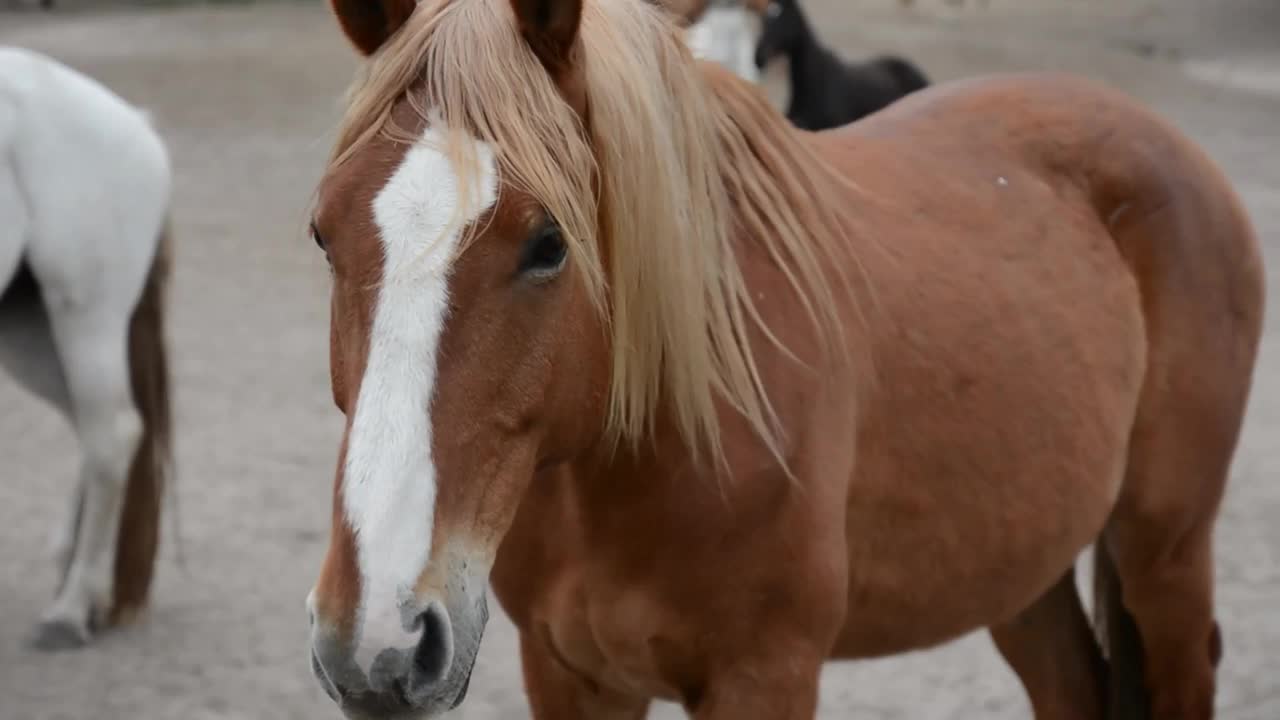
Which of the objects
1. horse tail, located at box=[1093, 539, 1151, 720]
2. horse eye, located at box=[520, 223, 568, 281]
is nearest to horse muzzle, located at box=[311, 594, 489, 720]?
horse eye, located at box=[520, 223, 568, 281]

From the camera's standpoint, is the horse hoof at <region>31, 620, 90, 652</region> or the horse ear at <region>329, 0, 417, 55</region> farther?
the horse hoof at <region>31, 620, 90, 652</region>

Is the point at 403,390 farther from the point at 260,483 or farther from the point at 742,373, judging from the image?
the point at 260,483

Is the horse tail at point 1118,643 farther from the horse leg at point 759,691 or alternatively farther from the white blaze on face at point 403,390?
the white blaze on face at point 403,390

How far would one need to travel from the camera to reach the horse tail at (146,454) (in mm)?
3701

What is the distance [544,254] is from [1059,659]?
5.09ft

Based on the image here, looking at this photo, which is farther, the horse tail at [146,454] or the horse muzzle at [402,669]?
the horse tail at [146,454]

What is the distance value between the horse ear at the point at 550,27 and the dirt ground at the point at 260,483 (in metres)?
0.39

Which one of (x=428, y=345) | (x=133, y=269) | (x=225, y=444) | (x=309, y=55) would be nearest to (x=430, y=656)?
(x=428, y=345)

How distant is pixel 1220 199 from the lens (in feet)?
7.89

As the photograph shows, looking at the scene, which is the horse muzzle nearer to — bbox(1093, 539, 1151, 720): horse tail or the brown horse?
the brown horse

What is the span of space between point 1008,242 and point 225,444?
3460mm

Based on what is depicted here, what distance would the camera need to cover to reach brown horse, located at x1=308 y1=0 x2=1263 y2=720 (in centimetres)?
135

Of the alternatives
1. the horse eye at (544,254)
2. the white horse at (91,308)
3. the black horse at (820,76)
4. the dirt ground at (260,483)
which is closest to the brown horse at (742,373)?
the horse eye at (544,254)

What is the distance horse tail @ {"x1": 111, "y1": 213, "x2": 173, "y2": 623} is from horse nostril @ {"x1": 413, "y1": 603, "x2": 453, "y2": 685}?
8.49 feet
